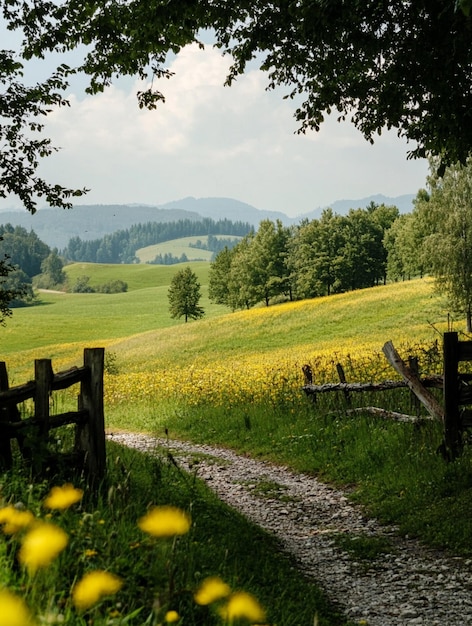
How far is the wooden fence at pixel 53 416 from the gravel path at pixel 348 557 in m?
1.20

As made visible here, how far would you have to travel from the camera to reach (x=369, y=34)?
40.8ft

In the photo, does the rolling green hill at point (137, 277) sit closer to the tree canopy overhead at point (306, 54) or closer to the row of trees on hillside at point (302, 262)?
the row of trees on hillside at point (302, 262)

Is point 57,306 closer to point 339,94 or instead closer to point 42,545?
point 339,94

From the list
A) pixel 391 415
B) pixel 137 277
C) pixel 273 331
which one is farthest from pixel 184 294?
pixel 137 277

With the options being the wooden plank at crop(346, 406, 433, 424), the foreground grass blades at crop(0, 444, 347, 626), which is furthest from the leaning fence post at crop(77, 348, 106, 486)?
the wooden plank at crop(346, 406, 433, 424)

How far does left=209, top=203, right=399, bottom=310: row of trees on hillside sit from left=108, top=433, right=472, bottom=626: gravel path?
5845 centimetres

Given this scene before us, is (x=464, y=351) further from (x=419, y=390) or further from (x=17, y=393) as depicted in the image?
(x=17, y=393)

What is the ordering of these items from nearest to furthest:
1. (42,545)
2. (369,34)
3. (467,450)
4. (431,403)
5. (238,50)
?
(42,545) → (467,450) → (431,403) → (369,34) → (238,50)

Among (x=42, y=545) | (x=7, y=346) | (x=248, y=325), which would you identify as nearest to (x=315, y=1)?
(x=42, y=545)

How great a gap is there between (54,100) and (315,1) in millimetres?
6652

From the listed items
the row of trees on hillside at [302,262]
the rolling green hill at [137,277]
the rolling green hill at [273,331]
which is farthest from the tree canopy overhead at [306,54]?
the rolling green hill at [137,277]

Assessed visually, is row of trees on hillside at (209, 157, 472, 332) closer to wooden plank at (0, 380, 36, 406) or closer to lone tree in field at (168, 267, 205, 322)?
lone tree in field at (168, 267, 205, 322)

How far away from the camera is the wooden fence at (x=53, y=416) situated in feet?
20.1

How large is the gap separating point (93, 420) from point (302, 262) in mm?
63915
